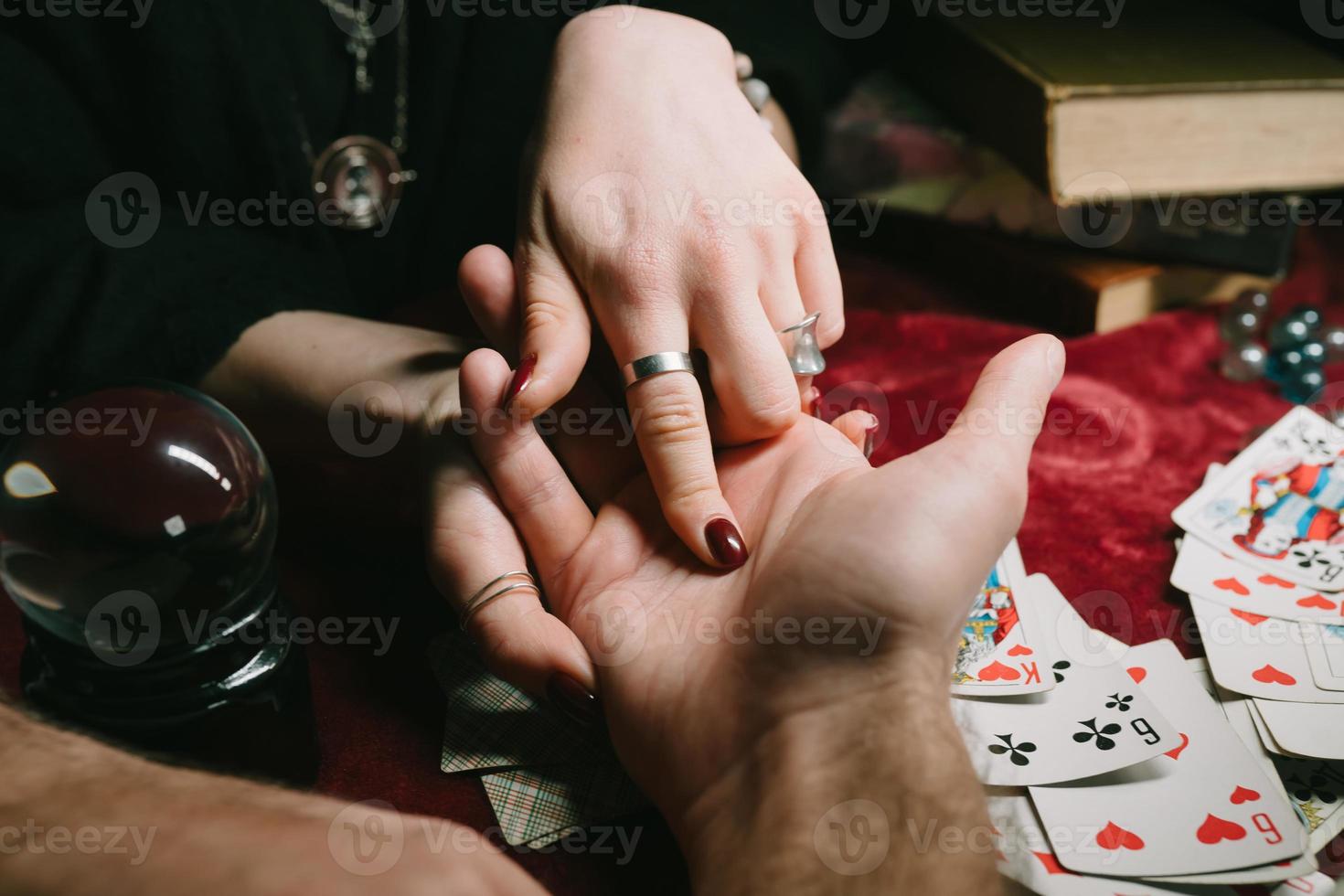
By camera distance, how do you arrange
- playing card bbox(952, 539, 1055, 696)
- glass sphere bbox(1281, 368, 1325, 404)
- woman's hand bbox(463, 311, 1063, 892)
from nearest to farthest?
woman's hand bbox(463, 311, 1063, 892)
playing card bbox(952, 539, 1055, 696)
glass sphere bbox(1281, 368, 1325, 404)

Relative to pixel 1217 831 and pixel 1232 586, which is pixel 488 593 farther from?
pixel 1232 586

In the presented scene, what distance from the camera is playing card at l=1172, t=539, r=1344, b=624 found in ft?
3.15

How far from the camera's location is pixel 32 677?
0.73 meters

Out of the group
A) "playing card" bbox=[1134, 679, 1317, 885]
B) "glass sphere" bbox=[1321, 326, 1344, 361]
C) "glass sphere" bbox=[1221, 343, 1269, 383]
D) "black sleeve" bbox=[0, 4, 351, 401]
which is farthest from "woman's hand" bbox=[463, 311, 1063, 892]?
"glass sphere" bbox=[1321, 326, 1344, 361]

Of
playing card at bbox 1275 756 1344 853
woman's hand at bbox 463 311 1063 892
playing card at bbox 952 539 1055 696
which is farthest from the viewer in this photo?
playing card at bbox 952 539 1055 696

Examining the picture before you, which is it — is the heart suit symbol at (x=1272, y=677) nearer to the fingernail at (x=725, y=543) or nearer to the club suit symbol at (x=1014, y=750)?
the club suit symbol at (x=1014, y=750)

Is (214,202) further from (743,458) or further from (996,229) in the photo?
(996,229)

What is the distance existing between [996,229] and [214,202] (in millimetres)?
A: 1190

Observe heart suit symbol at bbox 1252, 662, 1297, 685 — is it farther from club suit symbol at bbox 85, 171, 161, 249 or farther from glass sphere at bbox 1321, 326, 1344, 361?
club suit symbol at bbox 85, 171, 161, 249

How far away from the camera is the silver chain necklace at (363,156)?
53.4 inches

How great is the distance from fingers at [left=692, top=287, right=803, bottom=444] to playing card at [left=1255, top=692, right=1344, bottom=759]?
0.49 meters

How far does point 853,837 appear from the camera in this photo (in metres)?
0.63

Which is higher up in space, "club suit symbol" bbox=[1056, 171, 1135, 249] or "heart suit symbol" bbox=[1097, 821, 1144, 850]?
"club suit symbol" bbox=[1056, 171, 1135, 249]

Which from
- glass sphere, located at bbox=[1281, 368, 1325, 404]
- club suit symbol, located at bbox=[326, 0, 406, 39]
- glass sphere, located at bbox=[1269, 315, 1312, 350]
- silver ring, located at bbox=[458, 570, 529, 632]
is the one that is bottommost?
glass sphere, located at bbox=[1281, 368, 1325, 404]
